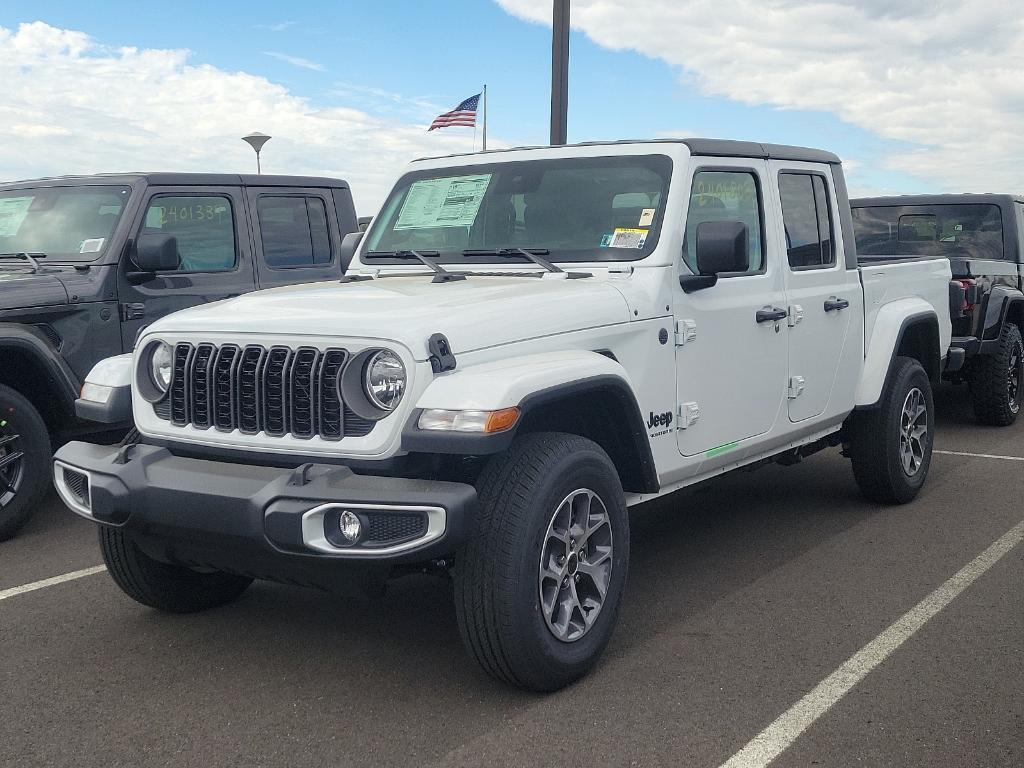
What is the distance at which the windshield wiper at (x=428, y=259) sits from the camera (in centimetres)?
465

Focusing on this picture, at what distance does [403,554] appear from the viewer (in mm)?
3428

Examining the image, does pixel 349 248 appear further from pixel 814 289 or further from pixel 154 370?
pixel 814 289

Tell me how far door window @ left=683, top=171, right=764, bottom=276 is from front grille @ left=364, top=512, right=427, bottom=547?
6.24 ft

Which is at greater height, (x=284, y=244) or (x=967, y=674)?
(x=284, y=244)

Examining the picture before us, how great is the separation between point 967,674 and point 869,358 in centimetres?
249

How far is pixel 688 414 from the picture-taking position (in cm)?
464

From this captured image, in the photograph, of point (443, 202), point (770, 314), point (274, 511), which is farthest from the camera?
point (443, 202)

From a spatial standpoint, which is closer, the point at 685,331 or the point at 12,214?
the point at 685,331

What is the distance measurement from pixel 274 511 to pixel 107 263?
3.84 meters

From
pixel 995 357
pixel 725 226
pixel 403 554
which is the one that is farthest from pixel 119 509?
pixel 995 357

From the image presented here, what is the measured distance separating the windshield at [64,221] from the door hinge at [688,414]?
3.92 metres

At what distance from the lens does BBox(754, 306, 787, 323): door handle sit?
514cm

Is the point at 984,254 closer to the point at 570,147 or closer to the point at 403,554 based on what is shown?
the point at 570,147

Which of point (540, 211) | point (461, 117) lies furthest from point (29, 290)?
point (461, 117)
